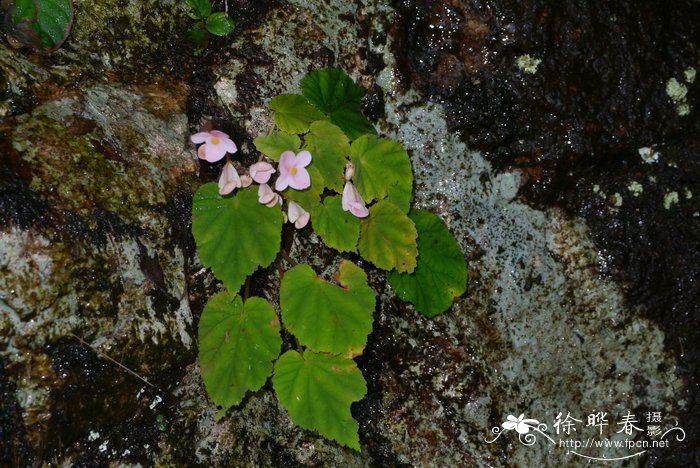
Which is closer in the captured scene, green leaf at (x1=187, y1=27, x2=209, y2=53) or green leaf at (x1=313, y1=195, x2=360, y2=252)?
green leaf at (x1=313, y1=195, x2=360, y2=252)

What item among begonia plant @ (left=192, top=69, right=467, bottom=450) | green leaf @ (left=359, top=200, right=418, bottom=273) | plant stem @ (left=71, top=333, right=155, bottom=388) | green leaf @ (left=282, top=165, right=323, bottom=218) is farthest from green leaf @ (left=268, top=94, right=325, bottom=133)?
plant stem @ (left=71, top=333, right=155, bottom=388)

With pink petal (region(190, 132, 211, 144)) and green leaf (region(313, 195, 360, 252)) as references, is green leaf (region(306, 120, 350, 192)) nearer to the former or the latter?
green leaf (region(313, 195, 360, 252))

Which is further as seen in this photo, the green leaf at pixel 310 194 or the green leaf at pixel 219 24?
the green leaf at pixel 219 24

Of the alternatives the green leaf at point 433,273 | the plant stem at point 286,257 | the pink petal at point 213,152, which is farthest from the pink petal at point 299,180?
the green leaf at point 433,273

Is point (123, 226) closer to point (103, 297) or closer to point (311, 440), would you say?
point (103, 297)

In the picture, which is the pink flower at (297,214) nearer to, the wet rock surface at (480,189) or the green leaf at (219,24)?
the wet rock surface at (480,189)

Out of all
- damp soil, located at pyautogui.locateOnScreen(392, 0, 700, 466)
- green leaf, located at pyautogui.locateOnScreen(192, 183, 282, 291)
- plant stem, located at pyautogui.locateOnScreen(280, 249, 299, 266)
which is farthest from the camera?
damp soil, located at pyautogui.locateOnScreen(392, 0, 700, 466)

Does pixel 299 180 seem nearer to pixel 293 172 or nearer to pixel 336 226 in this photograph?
pixel 293 172

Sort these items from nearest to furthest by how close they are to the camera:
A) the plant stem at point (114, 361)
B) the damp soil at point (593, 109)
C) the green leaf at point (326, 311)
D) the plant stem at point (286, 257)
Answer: the plant stem at point (114, 361), the green leaf at point (326, 311), the plant stem at point (286, 257), the damp soil at point (593, 109)
